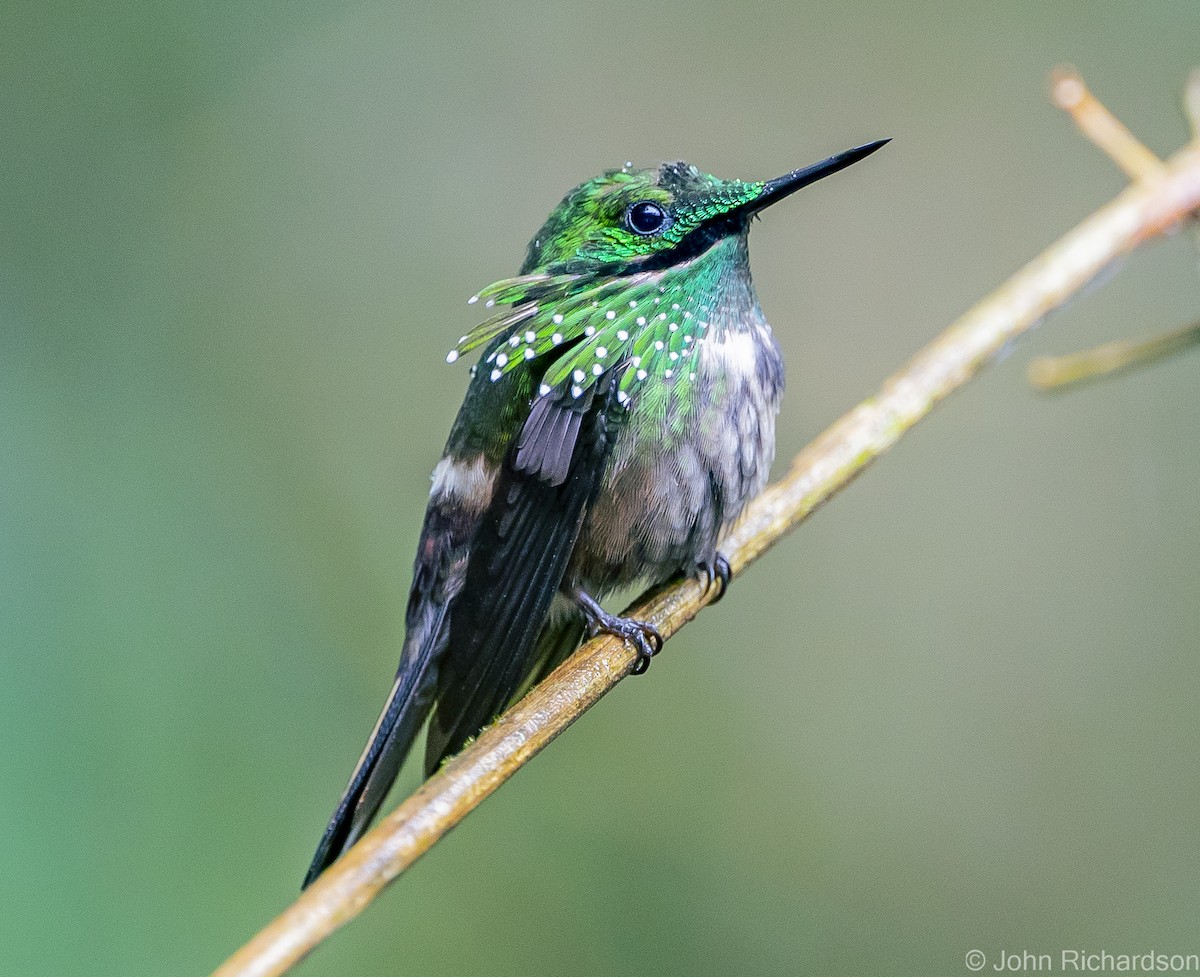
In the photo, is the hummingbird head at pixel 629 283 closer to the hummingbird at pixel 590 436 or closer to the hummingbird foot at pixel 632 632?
the hummingbird at pixel 590 436

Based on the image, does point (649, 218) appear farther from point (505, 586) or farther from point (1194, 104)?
point (1194, 104)

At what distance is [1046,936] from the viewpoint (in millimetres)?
2875

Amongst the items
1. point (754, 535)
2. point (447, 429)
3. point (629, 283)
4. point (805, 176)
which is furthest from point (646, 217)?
point (447, 429)

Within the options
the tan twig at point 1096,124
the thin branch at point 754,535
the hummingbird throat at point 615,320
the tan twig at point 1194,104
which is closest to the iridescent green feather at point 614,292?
the hummingbird throat at point 615,320

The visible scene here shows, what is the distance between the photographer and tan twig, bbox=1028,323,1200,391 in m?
1.46

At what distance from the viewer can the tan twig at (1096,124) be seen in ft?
5.17

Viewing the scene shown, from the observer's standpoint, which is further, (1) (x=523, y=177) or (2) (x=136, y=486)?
(1) (x=523, y=177)

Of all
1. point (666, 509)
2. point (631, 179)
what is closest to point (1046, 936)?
point (666, 509)

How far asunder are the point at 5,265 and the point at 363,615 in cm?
147

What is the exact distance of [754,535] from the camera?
207 centimetres

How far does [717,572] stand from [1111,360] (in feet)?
3.05

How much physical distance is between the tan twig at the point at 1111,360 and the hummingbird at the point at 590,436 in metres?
0.47

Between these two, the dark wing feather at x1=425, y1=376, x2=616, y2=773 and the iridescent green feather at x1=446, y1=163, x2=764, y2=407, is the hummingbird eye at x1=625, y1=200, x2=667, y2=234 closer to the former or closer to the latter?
the iridescent green feather at x1=446, y1=163, x2=764, y2=407

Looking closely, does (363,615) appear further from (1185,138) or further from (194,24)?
(1185,138)
